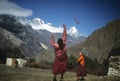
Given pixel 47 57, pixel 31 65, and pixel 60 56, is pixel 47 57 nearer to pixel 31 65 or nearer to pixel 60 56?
pixel 31 65

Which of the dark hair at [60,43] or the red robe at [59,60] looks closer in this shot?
the red robe at [59,60]

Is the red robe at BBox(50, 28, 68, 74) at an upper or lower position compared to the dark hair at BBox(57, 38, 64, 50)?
lower

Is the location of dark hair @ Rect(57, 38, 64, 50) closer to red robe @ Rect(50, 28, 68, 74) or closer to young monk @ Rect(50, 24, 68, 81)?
young monk @ Rect(50, 24, 68, 81)

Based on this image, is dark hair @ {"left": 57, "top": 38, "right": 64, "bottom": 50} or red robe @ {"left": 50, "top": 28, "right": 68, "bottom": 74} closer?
red robe @ {"left": 50, "top": 28, "right": 68, "bottom": 74}

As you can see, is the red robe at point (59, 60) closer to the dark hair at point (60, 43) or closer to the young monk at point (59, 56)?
the young monk at point (59, 56)

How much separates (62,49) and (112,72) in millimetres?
7048

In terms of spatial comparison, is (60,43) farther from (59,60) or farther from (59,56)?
(59,60)

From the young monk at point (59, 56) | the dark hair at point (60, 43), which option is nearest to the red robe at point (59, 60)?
the young monk at point (59, 56)

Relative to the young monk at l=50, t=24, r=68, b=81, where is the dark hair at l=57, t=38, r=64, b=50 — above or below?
above

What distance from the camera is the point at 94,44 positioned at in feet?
644

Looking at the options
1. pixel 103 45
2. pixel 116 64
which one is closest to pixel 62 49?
pixel 116 64

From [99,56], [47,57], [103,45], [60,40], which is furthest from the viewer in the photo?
[103,45]

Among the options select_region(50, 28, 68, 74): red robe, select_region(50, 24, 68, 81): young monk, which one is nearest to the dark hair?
select_region(50, 24, 68, 81): young monk

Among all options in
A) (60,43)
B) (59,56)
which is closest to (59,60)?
(59,56)
